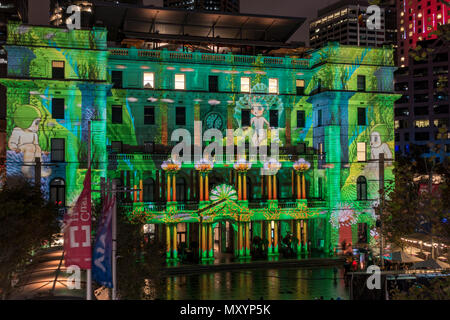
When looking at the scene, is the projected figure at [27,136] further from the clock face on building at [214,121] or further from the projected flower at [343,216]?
the projected flower at [343,216]

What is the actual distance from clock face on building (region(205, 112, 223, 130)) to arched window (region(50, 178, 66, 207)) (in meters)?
16.5

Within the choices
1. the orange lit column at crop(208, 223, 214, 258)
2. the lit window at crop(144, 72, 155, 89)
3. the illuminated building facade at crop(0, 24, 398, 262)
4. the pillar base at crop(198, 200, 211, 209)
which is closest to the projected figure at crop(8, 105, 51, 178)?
the illuminated building facade at crop(0, 24, 398, 262)

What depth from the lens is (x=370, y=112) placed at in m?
58.2

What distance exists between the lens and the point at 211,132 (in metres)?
57.2

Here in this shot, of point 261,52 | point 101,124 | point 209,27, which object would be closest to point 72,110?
point 101,124

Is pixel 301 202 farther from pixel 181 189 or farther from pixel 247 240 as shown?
pixel 181 189

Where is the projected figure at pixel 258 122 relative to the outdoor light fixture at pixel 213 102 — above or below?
below

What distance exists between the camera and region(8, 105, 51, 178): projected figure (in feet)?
158

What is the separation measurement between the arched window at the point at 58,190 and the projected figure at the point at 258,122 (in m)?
20.8

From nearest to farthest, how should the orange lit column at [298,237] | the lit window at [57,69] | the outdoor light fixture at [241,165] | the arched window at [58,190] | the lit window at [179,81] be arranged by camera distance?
1. the arched window at [58,190]
2. the lit window at [57,69]
3. the outdoor light fixture at [241,165]
4. the orange lit column at [298,237]
5. the lit window at [179,81]

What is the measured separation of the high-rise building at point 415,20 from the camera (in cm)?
16624

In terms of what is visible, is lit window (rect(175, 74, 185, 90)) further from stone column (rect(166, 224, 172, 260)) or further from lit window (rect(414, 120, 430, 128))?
lit window (rect(414, 120, 430, 128))

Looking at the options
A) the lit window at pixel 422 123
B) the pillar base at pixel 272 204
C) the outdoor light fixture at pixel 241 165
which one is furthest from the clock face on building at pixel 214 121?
the lit window at pixel 422 123

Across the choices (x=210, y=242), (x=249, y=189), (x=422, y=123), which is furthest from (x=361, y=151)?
(x=422, y=123)
